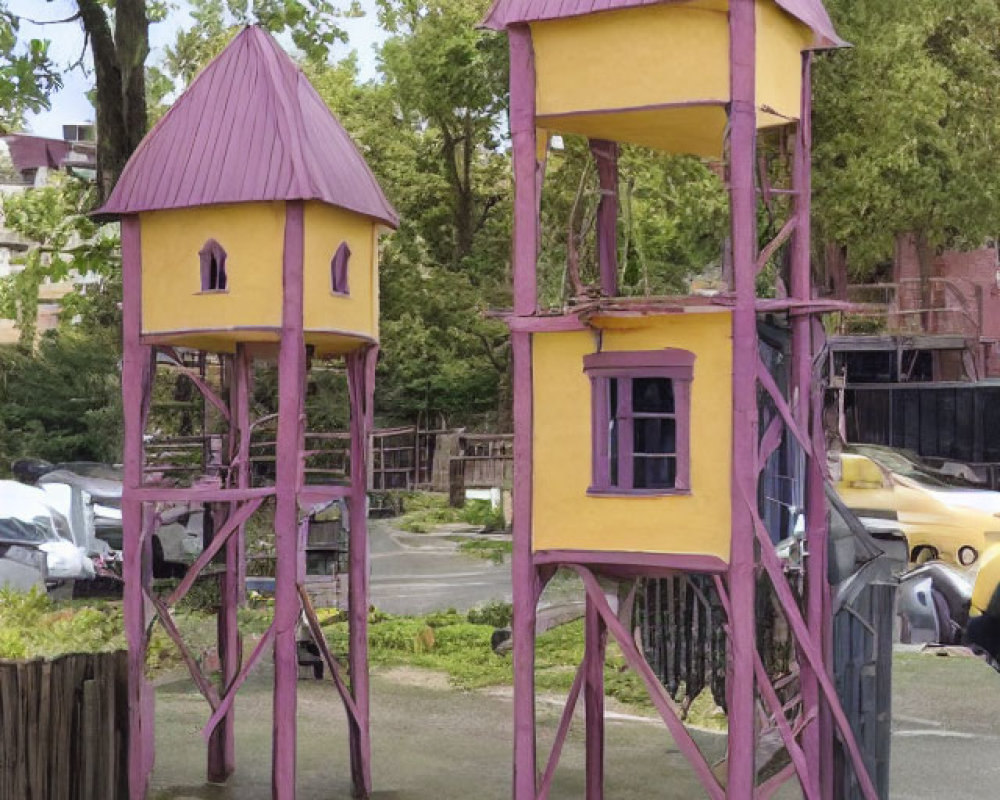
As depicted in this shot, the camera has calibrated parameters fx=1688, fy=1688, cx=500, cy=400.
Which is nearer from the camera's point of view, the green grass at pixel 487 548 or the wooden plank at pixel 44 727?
the wooden plank at pixel 44 727

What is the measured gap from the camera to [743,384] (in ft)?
47.4

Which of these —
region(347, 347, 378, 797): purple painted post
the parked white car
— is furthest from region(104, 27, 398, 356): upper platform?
the parked white car

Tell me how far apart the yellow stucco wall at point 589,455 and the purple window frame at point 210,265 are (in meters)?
3.76

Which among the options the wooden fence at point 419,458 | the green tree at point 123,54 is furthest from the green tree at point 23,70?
the wooden fence at point 419,458

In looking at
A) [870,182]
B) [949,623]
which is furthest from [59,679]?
[870,182]

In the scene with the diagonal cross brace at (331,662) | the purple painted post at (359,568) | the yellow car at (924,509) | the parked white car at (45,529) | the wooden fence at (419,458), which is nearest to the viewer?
the diagonal cross brace at (331,662)

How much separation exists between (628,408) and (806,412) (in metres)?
1.92

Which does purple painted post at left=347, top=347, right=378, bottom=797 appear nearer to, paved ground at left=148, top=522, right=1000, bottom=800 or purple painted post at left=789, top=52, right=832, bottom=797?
paved ground at left=148, top=522, right=1000, bottom=800

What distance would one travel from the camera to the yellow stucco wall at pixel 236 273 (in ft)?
56.5

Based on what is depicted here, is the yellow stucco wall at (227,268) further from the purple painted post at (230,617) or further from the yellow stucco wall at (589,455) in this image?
the yellow stucco wall at (589,455)

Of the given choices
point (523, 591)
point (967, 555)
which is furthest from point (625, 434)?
point (967, 555)

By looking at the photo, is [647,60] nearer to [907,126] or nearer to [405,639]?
[405,639]

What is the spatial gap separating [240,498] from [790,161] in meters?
6.69

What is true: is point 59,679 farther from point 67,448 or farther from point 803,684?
point 67,448
